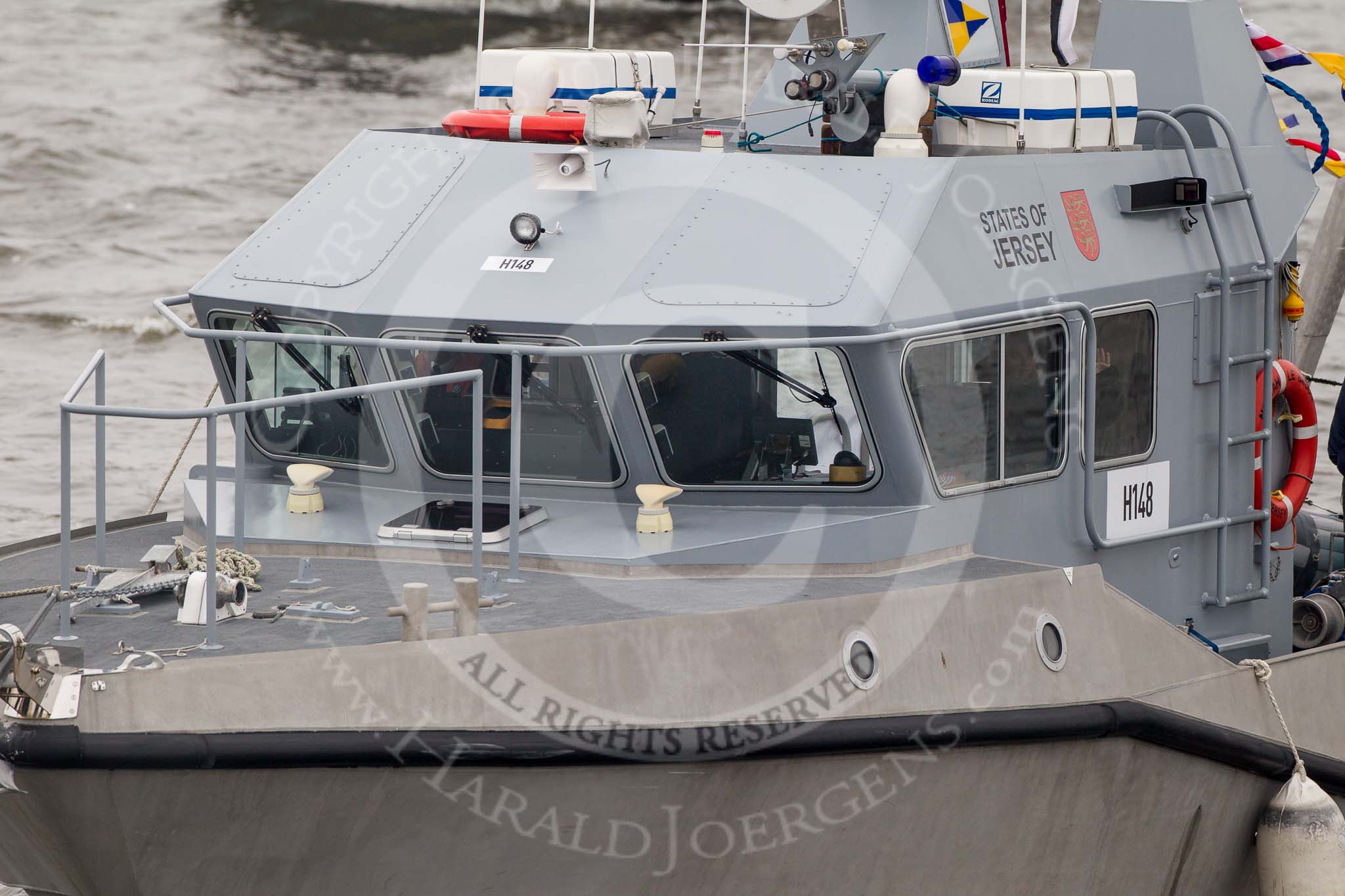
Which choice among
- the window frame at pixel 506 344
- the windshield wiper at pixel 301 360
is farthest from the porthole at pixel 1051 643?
the windshield wiper at pixel 301 360

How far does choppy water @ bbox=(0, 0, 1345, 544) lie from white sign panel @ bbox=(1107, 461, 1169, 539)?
630cm

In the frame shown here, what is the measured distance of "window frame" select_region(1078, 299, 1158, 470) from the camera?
19.9 ft

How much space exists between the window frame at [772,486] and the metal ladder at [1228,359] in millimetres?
1362

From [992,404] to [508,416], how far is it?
5.48 ft

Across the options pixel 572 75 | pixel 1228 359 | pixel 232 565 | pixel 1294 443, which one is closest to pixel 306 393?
pixel 232 565

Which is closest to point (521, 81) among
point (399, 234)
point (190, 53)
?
point (399, 234)

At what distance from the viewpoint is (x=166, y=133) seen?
23.0 m

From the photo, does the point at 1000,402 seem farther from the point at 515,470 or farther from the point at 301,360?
the point at 301,360

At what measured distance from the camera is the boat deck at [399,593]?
4848 millimetres

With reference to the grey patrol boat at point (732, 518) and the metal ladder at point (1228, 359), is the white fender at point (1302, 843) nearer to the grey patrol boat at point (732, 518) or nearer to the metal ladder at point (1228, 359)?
the grey patrol boat at point (732, 518)

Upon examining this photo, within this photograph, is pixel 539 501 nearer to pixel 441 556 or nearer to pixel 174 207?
pixel 441 556

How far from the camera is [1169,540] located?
21.4 feet

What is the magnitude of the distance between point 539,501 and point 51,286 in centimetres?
1416

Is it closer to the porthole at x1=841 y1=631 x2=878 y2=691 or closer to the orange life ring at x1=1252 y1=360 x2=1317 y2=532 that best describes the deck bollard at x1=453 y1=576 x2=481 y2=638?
the porthole at x1=841 y1=631 x2=878 y2=691
